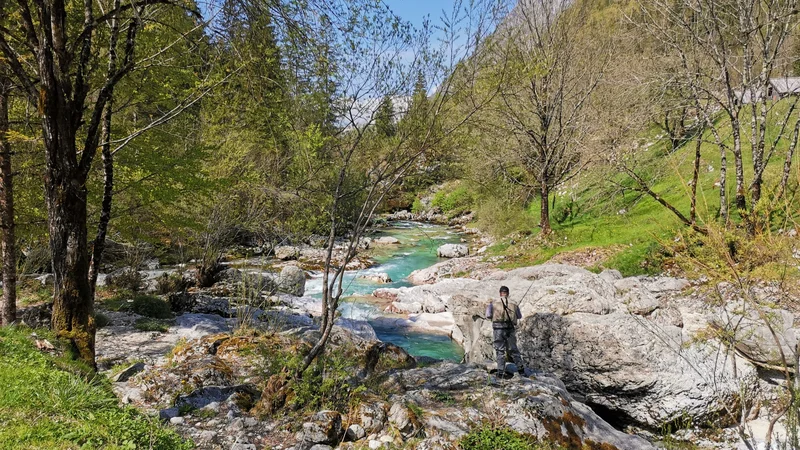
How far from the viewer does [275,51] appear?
21.2 feet

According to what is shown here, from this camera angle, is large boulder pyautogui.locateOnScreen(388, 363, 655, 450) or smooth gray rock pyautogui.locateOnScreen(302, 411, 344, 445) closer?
smooth gray rock pyautogui.locateOnScreen(302, 411, 344, 445)

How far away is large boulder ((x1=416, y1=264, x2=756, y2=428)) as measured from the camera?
8.14 m

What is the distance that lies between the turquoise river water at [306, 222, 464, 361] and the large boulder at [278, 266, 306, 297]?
2.08ft

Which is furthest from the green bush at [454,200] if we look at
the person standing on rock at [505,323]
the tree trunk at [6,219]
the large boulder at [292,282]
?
the tree trunk at [6,219]

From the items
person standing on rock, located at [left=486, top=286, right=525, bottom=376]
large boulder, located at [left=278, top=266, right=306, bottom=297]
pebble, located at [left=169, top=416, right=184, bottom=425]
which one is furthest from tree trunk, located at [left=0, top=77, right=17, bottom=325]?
person standing on rock, located at [left=486, top=286, right=525, bottom=376]

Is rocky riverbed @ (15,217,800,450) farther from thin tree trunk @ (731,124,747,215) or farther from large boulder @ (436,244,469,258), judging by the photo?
large boulder @ (436,244,469,258)

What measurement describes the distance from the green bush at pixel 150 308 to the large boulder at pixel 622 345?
8.61 meters

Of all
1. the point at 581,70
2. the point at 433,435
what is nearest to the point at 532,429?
the point at 433,435

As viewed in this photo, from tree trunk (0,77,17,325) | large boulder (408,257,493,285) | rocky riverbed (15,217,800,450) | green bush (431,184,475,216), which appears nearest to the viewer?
rocky riverbed (15,217,800,450)

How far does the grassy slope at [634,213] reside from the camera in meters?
15.1

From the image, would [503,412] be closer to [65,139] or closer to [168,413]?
[168,413]

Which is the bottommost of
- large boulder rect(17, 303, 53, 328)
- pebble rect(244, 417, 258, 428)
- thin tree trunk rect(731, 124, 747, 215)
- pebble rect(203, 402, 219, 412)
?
pebble rect(244, 417, 258, 428)

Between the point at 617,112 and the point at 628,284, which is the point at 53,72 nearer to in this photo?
the point at 628,284

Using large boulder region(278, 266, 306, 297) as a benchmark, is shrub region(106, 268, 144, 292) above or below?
above
